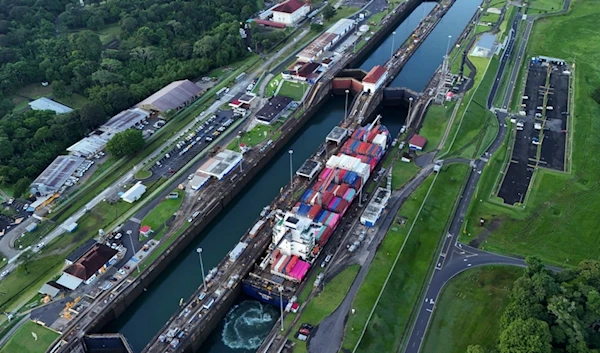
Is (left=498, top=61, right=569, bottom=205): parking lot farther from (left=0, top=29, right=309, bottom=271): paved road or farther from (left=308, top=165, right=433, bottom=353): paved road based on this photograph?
(left=0, top=29, right=309, bottom=271): paved road

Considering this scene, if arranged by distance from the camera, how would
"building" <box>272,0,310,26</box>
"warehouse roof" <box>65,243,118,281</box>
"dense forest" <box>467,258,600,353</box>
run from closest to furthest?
"dense forest" <box>467,258,600,353</box>, "warehouse roof" <box>65,243,118,281</box>, "building" <box>272,0,310,26</box>

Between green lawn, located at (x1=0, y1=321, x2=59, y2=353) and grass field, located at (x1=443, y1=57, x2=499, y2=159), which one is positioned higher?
grass field, located at (x1=443, y1=57, x2=499, y2=159)

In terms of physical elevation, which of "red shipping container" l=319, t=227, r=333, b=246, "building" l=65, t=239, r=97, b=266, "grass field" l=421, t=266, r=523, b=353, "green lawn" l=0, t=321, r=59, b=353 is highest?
"red shipping container" l=319, t=227, r=333, b=246

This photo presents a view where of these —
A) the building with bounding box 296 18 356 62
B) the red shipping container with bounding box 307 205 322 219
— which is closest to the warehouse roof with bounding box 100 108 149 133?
the building with bounding box 296 18 356 62

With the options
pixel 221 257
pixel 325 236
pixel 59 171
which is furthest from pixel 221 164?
pixel 59 171

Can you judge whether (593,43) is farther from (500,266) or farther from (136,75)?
(136,75)

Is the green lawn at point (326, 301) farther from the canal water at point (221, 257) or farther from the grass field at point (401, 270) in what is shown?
the canal water at point (221, 257)

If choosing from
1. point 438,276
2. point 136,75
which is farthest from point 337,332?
point 136,75
